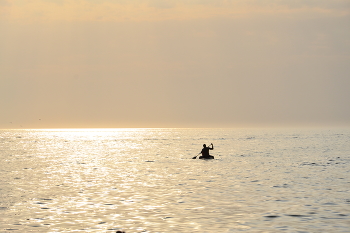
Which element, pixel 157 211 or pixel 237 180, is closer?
pixel 157 211

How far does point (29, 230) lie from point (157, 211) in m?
Answer: 5.90

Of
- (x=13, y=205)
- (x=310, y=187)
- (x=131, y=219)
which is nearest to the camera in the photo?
(x=131, y=219)

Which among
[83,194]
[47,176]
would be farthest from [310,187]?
[47,176]

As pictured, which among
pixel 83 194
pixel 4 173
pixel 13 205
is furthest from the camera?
pixel 4 173

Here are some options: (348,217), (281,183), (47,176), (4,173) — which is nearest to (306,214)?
(348,217)

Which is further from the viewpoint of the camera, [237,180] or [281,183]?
[237,180]

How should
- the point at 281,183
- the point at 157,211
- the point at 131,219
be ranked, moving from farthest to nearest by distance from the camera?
the point at 281,183, the point at 157,211, the point at 131,219

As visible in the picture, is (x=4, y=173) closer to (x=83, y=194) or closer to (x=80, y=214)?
(x=83, y=194)

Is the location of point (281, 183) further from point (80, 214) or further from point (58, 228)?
point (58, 228)

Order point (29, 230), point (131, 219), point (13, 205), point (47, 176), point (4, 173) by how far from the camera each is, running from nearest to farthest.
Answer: point (29, 230), point (131, 219), point (13, 205), point (47, 176), point (4, 173)

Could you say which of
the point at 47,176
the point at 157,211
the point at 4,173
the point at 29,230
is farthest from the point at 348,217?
the point at 4,173

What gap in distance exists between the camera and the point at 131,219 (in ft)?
63.5

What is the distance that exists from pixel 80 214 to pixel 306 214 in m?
10.0

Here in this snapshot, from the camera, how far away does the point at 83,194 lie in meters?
27.0
